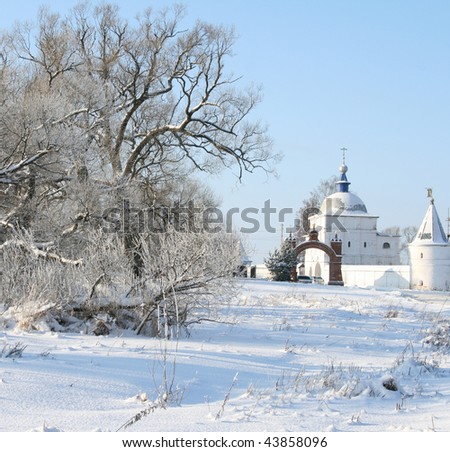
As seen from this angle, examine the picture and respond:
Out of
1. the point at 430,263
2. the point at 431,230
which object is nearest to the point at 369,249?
the point at 431,230

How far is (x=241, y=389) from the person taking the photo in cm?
653

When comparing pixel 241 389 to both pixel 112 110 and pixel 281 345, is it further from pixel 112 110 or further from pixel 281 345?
pixel 112 110

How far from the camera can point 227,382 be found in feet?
22.3

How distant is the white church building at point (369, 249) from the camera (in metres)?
45.9

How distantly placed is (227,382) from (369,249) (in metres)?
54.3

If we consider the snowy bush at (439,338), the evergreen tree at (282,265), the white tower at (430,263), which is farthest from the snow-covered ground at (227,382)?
the white tower at (430,263)

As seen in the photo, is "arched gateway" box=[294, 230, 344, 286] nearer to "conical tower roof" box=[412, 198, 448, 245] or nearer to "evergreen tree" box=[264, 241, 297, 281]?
"evergreen tree" box=[264, 241, 297, 281]

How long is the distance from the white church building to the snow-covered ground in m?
35.8

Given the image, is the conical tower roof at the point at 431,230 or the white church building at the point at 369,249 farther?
the conical tower roof at the point at 431,230

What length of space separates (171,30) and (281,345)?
16200mm

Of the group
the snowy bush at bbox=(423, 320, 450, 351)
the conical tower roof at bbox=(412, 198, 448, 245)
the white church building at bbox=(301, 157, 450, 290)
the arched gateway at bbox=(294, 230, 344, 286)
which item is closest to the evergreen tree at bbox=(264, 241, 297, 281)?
the arched gateway at bbox=(294, 230, 344, 286)

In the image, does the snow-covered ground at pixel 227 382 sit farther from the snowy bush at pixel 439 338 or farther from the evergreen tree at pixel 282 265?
the evergreen tree at pixel 282 265

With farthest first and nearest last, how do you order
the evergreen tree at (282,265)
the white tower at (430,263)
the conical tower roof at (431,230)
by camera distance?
the conical tower roof at (431,230), the white tower at (430,263), the evergreen tree at (282,265)

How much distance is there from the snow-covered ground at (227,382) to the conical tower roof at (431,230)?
3644 centimetres
